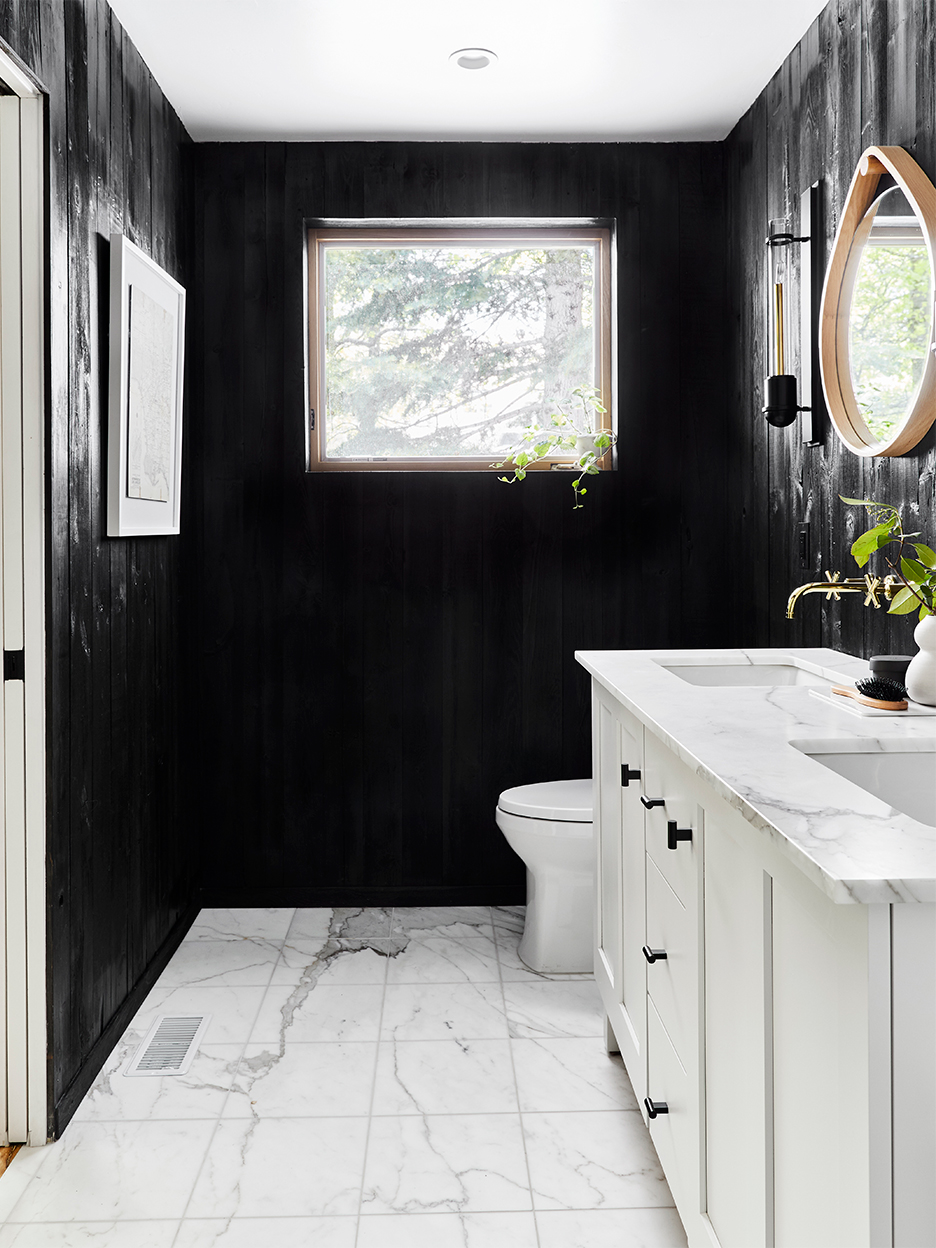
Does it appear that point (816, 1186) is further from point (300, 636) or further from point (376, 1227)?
point (300, 636)

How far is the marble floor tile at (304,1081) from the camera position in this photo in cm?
203

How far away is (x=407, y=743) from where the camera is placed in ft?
10.4

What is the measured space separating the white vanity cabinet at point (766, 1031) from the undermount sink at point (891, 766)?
192 mm

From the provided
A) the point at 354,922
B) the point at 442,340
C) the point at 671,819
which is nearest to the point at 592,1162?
the point at 671,819

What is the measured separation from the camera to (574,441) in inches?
124

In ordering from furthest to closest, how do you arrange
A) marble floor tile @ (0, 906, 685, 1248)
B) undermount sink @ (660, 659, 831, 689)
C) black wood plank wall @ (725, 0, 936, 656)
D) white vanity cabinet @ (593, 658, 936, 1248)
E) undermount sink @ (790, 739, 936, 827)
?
undermount sink @ (660, 659, 831, 689) < black wood plank wall @ (725, 0, 936, 656) < marble floor tile @ (0, 906, 685, 1248) < undermount sink @ (790, 739, 936, 827) < white vanity cabinet @ (593, 658, 936, 1248)

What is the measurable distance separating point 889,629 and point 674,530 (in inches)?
48.1

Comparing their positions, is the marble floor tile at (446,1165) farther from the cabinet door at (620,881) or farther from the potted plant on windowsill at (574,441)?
the potted plant on windowsill at (574,441)

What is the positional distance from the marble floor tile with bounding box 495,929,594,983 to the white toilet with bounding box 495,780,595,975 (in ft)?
0.04

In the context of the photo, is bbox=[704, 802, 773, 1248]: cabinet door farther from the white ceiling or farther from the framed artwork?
the white ceiling

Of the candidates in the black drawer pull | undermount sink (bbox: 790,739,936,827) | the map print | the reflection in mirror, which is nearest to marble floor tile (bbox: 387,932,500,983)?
the black drawer pull

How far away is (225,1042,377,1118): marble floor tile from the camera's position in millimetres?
Answer: 2029

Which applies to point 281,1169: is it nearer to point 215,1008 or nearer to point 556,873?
point 215,1008

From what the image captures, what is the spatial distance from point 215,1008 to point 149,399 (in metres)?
1.56
